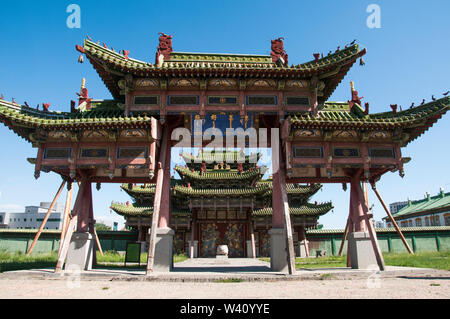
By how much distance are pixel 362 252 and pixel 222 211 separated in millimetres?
19506

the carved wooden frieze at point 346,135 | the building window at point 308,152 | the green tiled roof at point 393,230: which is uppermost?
the carved wooden frieze at point 346,135

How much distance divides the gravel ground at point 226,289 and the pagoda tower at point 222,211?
19.5m

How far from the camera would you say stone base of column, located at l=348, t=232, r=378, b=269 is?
41.4 feet

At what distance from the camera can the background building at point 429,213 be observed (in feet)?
155

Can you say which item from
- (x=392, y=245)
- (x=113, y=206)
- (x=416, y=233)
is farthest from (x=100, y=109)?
(x=416, y=233)

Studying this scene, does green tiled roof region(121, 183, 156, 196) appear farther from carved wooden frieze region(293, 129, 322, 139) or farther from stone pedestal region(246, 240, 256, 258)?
carved wooden frieze region(293, 129, 322, 139)

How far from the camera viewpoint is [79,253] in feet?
41.8

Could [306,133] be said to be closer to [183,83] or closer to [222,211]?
[183,83]

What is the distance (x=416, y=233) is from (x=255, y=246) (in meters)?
17.2

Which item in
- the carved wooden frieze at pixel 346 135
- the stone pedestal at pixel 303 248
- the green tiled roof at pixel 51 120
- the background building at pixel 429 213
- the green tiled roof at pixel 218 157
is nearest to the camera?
the green tiled roof at pixel 51 120

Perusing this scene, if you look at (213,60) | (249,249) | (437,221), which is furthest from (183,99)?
(437,221)

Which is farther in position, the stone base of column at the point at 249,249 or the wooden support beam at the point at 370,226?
the stone base of column at the point at 249,249

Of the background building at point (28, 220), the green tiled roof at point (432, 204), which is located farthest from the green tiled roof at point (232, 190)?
→ the background building at point (28, 220)

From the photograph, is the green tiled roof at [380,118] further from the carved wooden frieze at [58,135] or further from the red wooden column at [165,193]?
the carved wooden frieze at [58,135]
